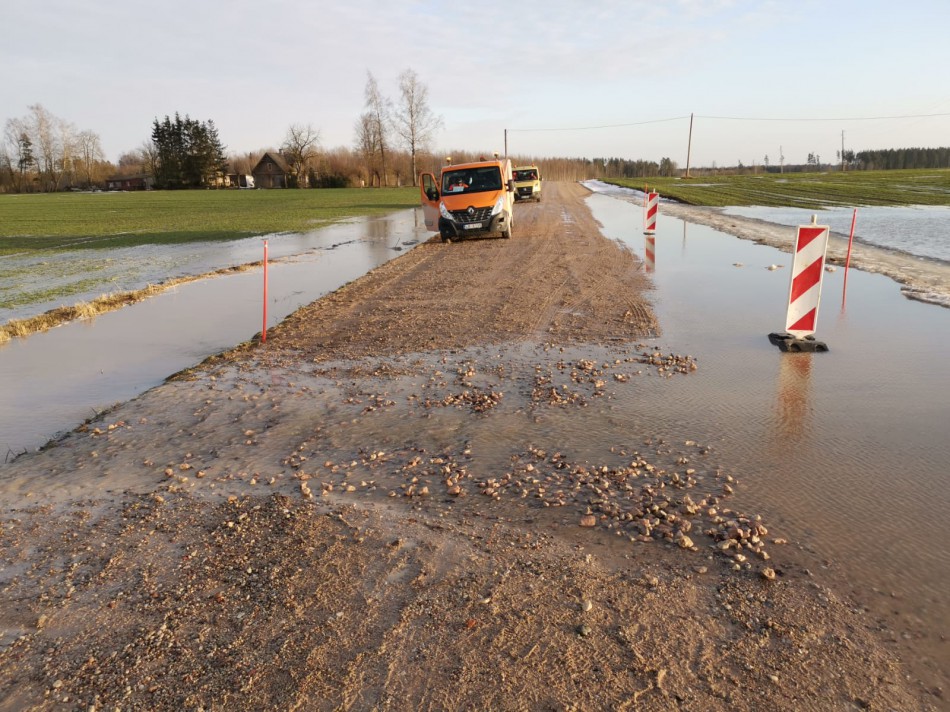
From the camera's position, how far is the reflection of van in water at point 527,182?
4206 cm

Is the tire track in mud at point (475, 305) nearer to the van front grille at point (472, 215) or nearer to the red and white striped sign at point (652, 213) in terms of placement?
the van front grille at point (472, 215)

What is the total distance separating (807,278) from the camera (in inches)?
313

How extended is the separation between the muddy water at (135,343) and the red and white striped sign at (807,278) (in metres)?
7.53

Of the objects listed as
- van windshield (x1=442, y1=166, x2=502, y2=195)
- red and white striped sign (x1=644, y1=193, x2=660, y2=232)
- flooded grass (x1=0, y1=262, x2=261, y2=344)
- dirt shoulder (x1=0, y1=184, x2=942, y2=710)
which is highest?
van windshield (x1=442, y1=166, x2=502, y2=195)

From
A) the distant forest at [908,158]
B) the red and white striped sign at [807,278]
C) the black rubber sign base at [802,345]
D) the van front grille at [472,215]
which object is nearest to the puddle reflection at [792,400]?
the black rubber sign base at [802,345]

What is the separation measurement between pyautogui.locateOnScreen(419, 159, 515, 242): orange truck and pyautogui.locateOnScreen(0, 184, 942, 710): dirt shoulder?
45.8ft

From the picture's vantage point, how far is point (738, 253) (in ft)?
54.7

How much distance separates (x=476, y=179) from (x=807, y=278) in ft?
44.4

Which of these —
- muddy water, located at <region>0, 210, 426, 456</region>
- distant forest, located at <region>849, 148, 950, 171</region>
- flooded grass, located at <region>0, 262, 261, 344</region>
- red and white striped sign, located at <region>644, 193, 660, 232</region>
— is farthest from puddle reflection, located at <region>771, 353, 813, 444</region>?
distant forest, located at <region>849, 148, 950, 171</region>

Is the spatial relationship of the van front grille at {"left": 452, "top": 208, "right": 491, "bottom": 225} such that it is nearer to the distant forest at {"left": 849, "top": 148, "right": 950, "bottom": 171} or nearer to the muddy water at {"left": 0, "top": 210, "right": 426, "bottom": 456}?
the muddy water at {"left": 0, "top": 210, "right": 426, "bottom": 456}

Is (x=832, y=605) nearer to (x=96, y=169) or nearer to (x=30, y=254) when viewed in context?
(x=30, y=254)

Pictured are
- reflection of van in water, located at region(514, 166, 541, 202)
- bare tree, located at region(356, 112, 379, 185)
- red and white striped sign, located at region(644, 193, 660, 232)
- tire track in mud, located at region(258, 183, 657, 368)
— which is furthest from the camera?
bare tree, located at region(356, 112, 379, 185)

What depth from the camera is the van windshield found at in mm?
20000

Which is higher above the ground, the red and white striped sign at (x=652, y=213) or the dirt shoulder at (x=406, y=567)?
the red and white striped sign at (x=652, y=213)
